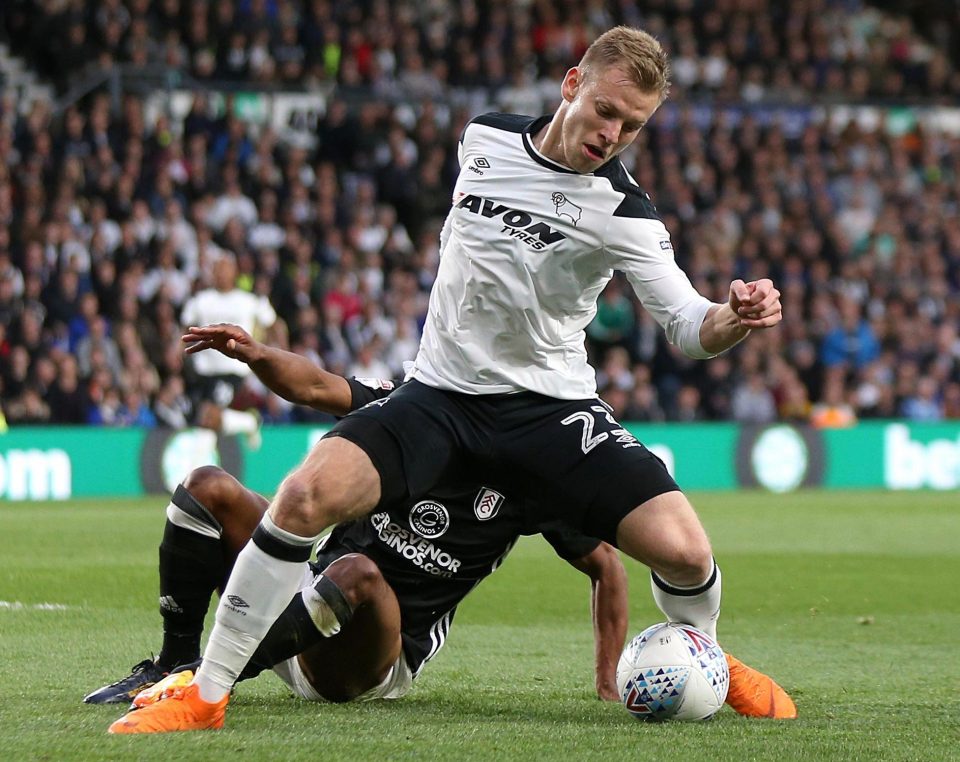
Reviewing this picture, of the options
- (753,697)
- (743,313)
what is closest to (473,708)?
(753,697)

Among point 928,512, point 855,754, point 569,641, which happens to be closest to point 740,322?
point 855,754

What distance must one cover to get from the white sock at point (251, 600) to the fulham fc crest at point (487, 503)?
0.74 metres

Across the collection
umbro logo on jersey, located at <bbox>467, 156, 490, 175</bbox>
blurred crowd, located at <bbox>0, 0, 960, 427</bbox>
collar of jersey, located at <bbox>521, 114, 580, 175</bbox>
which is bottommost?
blurred crowd, located at <bbox>0, 0, 960, 427</bbox>

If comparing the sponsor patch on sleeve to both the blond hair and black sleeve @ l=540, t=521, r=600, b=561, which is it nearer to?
black sleeve @ l=540, t=521, r=600, b=561

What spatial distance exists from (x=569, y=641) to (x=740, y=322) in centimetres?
264

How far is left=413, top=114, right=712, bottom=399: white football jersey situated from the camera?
496 centimetres

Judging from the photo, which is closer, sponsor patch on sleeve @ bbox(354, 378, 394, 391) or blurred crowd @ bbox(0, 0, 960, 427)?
sponsor patch on sleeve @ bbox(354, 378, 394, 391)

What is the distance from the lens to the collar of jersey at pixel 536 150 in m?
5.06

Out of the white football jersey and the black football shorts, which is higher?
the white football jersey

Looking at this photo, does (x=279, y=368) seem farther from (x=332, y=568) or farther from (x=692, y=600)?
(x=692, y=600)

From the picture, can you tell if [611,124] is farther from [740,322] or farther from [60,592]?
[60,592]

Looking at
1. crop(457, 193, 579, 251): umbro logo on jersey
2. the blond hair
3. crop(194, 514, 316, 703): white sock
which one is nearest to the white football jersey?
crop(457, 193, 579, 251): umbro logo on jersey

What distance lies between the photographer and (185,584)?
490 cm

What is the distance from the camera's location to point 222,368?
14.7 meters
